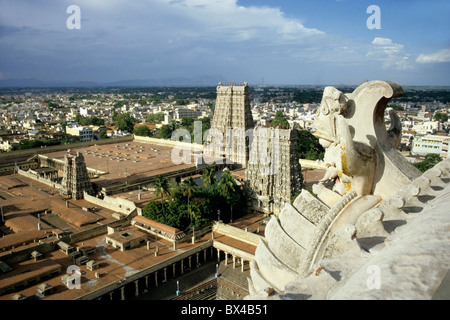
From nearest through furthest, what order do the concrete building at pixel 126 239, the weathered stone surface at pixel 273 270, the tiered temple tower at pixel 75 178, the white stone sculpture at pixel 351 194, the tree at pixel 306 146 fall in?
1. the white stone sculpture at pixel 351 194
2. the weathered stone surface at pixel 273 270
3. the concrete building at pixel 126 239
4. the tiered temple tower at pixel 75 178
5. the tree at pixel 306 146

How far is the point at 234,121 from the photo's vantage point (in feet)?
143

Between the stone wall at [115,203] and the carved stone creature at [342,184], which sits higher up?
the carved stone creature at [342,184]

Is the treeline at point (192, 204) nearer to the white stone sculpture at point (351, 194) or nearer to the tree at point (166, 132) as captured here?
the white stone sculpture at point (351, 194)

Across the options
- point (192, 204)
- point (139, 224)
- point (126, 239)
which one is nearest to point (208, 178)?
point (192, 204)

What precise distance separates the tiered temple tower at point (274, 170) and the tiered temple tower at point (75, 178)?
15.5m

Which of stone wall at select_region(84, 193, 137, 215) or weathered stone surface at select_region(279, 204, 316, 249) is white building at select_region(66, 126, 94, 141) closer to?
stone wall at select_region(84, 193, 137, 215)

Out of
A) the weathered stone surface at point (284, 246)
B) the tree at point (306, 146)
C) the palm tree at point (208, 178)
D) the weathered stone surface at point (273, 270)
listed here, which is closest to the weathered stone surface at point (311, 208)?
the weathered stone surface at point (284, 246)

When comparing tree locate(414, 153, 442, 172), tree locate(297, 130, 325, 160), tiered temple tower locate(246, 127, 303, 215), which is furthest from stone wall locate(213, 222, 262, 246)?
tree locate(297, 130, 325, 160)

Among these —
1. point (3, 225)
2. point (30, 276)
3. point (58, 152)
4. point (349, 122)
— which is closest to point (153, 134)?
point (58, 152)

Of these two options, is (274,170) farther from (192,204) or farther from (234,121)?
(234,121)

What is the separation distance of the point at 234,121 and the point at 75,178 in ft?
63.5

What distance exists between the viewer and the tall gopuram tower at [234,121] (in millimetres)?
42875

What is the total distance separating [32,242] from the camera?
23.9 m

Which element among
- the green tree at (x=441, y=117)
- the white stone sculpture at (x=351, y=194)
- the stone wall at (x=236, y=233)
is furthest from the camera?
the green tree at (x=441, y=117)
